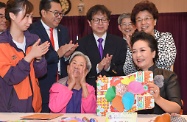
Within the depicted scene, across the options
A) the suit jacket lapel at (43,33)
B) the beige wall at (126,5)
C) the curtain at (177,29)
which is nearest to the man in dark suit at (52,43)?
the suit jacket lapel at (43,33)

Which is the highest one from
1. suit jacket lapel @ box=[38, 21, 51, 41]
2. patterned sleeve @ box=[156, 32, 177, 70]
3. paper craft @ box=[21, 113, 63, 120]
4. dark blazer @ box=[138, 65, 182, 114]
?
suit jacket lapel @ box=[38, 21, 51, 41]

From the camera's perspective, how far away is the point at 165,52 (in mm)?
2514

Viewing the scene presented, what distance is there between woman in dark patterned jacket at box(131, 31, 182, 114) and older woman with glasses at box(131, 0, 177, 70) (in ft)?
0.83

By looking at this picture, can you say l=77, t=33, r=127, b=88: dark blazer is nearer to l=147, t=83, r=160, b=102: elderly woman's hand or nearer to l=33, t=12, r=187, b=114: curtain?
l=147, t=83, r=160, b=102: elderly woman's hand

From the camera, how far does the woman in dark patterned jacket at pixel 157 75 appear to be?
6.67 ft

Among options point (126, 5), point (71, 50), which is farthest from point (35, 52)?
point (126, 5)

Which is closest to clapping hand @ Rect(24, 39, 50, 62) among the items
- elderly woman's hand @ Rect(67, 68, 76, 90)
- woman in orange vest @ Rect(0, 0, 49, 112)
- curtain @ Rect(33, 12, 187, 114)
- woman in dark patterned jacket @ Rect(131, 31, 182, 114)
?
woman in orange vest @ Rect(0, 0, 49, 112)

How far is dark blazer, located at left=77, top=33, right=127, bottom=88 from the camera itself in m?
2.93

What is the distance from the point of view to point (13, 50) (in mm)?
2295

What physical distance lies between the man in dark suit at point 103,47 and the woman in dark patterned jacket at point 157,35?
433 mm

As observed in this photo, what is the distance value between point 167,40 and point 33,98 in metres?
1.16

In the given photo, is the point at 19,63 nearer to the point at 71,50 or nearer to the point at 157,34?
the point at 71,50

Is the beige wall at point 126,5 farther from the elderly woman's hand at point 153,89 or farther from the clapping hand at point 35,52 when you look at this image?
the elderly woman's hand at point 153,89

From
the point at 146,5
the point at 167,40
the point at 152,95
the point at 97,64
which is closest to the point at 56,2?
the point at 97,64
